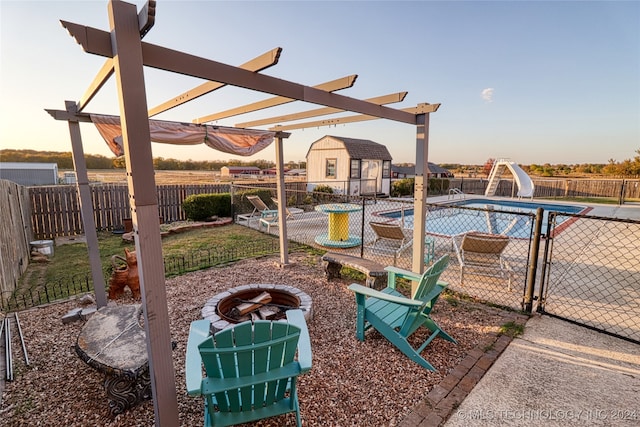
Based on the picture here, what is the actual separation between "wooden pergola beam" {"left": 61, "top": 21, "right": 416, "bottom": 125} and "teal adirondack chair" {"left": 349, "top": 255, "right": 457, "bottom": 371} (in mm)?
1865

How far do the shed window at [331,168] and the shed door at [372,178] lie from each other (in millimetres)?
1898

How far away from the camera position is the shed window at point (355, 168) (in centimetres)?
1711

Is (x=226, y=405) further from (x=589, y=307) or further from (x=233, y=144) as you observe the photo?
(x=589, y=307)

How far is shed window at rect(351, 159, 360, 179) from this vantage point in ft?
56.1

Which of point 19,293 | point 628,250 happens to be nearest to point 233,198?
point 19,293

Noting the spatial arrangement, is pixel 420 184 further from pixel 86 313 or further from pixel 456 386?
pixel 86 313

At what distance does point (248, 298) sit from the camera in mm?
3594

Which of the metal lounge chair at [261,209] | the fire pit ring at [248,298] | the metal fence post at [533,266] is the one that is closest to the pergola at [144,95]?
the fire pit ring at [248,298]

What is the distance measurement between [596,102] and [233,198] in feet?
70.0

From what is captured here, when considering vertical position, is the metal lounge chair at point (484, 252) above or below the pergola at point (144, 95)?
below

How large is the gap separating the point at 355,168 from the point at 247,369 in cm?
1630

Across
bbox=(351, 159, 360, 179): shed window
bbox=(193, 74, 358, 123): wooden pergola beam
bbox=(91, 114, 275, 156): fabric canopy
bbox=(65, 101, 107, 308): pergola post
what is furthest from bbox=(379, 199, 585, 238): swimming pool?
bbox=(65, 101, 107, 308): pergola post

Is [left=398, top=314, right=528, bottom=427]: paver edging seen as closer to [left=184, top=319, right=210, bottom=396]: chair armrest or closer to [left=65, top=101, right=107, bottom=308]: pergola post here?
[left=184, top=319, right=210, bottom=396]: chair armrest

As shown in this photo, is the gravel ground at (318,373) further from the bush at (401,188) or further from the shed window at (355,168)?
the bush at (401,188)
